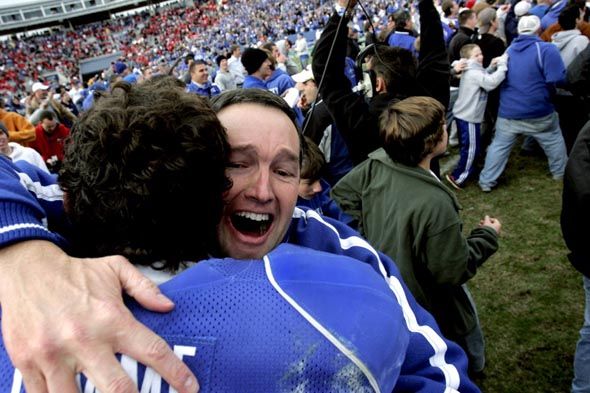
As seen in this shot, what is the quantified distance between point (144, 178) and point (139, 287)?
0.86ft

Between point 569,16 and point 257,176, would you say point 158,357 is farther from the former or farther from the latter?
point 569,16

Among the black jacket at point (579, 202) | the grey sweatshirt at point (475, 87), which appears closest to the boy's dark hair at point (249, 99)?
the black jacket at point (579, 202)

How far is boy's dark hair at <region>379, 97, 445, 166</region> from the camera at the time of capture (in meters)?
2.32

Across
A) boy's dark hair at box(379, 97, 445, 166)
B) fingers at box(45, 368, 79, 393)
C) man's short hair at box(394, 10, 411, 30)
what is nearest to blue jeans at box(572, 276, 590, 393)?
boy's dark hair at box(379, 97, 445, 166)

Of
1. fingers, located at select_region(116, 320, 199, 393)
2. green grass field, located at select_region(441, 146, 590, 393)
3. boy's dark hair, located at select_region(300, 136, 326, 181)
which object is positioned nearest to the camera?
fingers, located at select_region(116, 320, 199, 393)

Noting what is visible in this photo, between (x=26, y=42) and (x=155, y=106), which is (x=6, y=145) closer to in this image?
(x=155, y=106)

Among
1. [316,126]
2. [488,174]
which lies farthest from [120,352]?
[488,174]

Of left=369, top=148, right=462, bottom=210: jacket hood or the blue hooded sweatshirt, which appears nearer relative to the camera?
left=369, top=148, right=462, bottom=210: jacket hood

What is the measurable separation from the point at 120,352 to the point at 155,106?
0.56m

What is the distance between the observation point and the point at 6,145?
4.02 meters

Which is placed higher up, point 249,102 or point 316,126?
point 249,102

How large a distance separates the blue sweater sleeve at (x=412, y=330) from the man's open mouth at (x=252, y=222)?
12 centimetres

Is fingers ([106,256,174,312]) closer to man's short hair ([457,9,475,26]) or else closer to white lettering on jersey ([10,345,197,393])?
white lettering on jersey ([10,345,197,393])

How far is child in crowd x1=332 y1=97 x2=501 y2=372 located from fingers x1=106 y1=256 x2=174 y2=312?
5.56 ft
